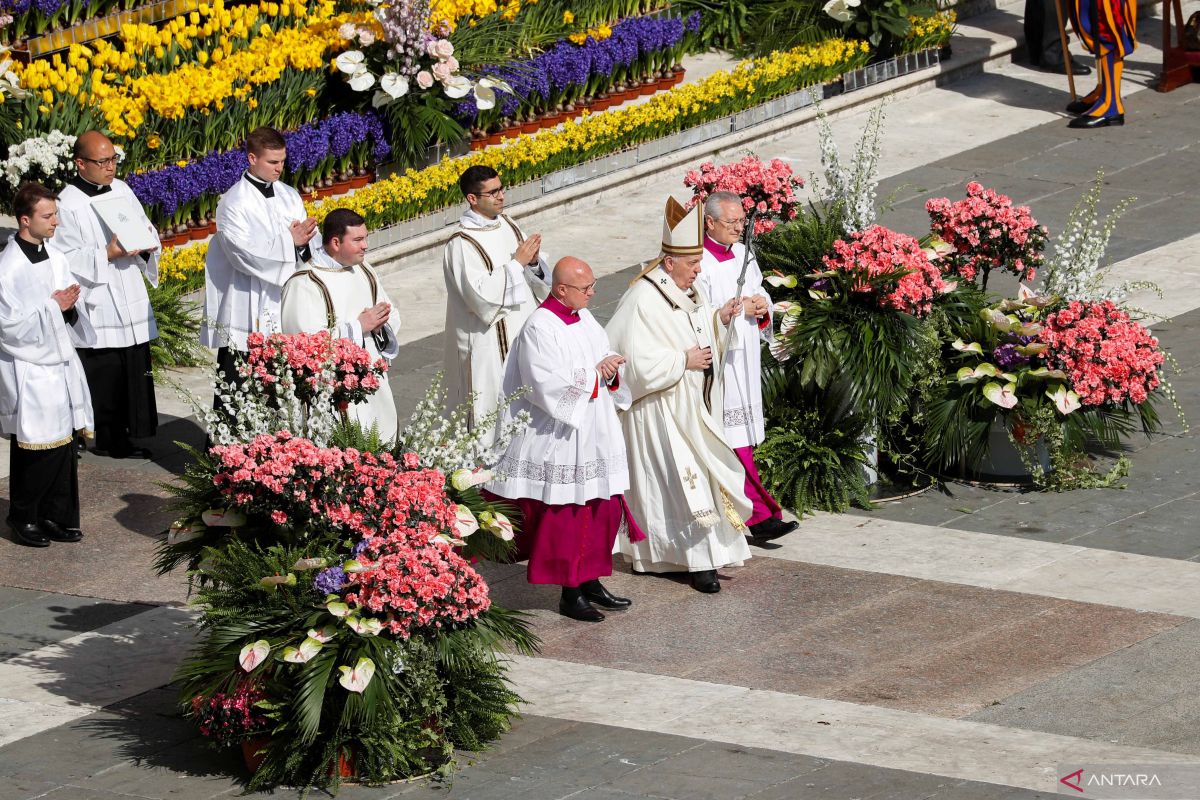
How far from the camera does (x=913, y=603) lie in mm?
10578

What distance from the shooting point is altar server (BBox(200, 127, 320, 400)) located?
487 inches

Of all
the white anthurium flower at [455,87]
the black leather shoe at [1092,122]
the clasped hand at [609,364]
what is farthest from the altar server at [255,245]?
the black leather shoe at [1092,122]

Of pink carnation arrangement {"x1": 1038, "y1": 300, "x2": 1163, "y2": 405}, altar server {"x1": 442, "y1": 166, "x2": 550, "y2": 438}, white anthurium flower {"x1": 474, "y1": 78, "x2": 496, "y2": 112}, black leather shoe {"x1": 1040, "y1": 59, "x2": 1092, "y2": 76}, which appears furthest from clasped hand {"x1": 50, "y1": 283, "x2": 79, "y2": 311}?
black leather shoe {"x1": 1040, "y1": 59, "x2": 1092, "y2": 76}

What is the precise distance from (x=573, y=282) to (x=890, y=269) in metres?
2.37

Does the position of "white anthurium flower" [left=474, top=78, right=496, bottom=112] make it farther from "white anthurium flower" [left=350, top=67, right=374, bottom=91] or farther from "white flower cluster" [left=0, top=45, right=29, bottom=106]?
"white flower cluster" [left=0, top=45, right=29, bottom=106]

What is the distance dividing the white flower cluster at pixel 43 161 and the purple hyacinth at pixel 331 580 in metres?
6.63

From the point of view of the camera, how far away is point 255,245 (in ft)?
40.7

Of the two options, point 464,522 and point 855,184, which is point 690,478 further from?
point 855,184

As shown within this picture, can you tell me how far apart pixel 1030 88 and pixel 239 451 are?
1313 cm

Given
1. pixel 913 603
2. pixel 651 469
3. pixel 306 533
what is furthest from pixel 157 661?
pixel 913 603

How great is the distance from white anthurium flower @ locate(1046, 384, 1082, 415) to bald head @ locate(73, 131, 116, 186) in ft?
18.1

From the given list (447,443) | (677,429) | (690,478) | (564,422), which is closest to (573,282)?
(564,422)

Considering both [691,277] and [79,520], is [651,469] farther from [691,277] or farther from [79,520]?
[79,520]

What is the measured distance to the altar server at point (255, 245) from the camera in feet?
40.5
